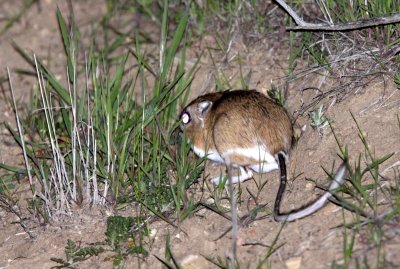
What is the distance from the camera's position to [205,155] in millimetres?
4875

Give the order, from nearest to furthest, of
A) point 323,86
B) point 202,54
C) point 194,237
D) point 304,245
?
point 304,245
point 194,237
point 323,86
point 202,54

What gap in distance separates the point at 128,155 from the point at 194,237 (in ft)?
2.91

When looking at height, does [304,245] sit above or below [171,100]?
below

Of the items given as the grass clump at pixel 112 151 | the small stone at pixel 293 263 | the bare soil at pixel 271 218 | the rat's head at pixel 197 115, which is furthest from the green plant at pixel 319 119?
the small stone at pixel 293 263

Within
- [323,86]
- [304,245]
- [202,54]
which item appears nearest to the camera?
[304,245]

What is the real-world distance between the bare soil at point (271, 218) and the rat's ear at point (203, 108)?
15.4 inches

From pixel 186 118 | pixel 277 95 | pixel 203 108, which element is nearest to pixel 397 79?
pixel 277 95

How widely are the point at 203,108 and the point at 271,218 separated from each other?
0.98 m

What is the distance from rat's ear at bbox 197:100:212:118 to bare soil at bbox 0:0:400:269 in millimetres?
390

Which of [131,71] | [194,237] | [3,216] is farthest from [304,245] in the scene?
[131,71]

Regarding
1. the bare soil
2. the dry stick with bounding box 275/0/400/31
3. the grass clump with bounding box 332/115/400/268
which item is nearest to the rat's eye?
the bare soil

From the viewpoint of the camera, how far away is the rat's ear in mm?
5035

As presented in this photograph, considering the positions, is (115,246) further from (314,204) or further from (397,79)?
(397,79)

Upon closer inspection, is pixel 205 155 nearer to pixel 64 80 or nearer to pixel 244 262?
pixel 244 262
